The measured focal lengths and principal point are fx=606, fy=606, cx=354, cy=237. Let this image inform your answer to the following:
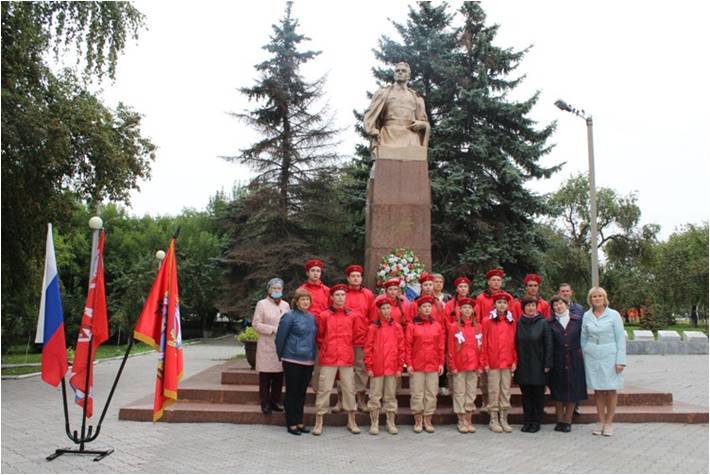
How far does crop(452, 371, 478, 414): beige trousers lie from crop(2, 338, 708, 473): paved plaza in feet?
0.96

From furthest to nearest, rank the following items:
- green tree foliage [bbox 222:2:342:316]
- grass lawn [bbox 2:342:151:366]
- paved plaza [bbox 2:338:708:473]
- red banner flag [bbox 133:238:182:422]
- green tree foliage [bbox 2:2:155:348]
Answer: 1. green tree foliage [bbox 222:2:342:316]
2. grass lawn [bbox 2:342:151:366]
3. green tree foliage [bbox 2:2:155:348]
4. red banner flag [bbox 133:238:182:422]
5. paved plaza [bbox 2:338:708:473]

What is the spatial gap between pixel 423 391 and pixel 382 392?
453mm

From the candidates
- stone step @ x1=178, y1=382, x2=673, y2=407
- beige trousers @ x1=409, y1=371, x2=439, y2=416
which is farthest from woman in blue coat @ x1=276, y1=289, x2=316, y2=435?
beige trousers @ x1=409, y1=371, x2=439, y2=416

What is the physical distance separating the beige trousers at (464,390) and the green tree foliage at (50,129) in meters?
7.50

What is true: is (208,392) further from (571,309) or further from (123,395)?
(571,309)

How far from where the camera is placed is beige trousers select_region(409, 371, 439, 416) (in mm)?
6656

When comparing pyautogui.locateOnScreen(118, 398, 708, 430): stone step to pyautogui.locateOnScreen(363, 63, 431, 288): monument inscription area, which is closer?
pyautogui.locateOnScreen(118, 398, 708, 430): stone step

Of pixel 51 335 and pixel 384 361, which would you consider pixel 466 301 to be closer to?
pixel 384 361

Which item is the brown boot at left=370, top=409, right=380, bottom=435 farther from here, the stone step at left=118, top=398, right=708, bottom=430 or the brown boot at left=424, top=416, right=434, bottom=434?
the brown boot at left=424, top=416, right=434, bottom=434

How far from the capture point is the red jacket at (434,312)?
22.8 ft

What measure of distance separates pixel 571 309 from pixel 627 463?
88.1 inches

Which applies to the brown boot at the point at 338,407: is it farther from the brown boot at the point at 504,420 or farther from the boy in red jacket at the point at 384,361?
the brown boot at the point at 504,420

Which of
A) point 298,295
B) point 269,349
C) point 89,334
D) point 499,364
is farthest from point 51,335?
point 499,364

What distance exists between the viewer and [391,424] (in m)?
6.64
